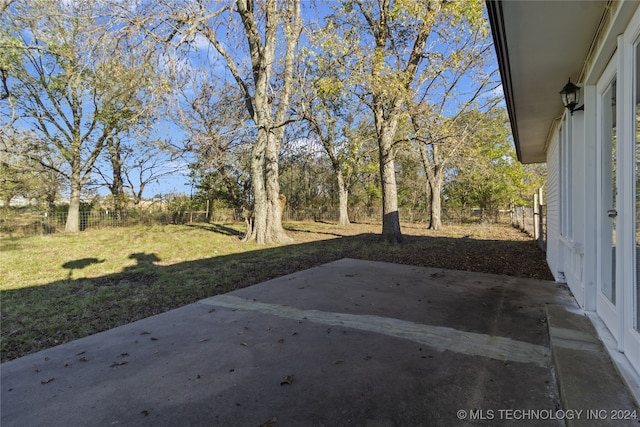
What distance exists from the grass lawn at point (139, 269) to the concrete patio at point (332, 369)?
30.2 inches

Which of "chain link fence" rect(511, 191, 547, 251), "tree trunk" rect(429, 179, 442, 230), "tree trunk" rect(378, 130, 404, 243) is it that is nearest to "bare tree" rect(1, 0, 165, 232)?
"tree trunk" rect(378, 130, 404, 243)

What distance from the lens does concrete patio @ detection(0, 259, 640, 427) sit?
186 cm

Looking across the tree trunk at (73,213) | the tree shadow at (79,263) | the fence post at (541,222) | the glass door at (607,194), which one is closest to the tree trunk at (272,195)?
the tree shadow at (79,263)

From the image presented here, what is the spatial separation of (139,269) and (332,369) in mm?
5734

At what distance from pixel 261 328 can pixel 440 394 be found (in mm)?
1835

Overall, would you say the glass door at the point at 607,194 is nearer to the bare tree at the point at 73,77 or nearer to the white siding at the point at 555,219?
the white siding at the point at 555,219

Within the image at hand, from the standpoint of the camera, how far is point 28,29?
9.52 m

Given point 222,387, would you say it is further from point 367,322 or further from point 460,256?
point 460,256

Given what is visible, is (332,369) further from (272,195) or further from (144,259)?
(272,195)

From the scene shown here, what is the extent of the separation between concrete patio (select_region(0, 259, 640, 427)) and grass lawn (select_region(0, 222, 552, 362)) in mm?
766

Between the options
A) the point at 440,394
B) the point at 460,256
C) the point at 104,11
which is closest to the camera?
the point at 440,394

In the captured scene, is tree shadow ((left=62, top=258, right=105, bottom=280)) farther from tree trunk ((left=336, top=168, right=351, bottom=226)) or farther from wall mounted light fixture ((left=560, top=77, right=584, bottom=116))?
tree trunk ((left=336, top=168, right=351, bottom=226))

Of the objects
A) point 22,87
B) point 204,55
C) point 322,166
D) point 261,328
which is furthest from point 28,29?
point 322,166

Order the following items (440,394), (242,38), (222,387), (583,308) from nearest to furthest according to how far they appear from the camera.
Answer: (440,394), (222,387), (583,308), (242,38)
